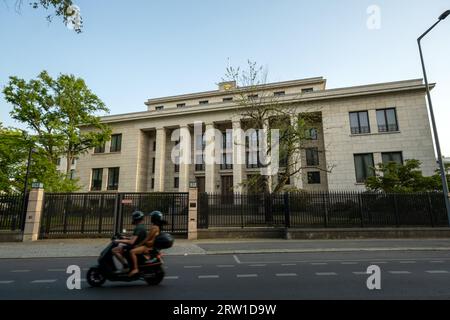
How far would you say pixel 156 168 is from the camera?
35.2 m

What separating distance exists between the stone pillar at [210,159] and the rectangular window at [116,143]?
1389 centimetres

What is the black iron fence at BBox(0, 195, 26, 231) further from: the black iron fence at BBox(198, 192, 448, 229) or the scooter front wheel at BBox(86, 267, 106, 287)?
the scooter front wheel at BBox(86, 267, 106, 287)

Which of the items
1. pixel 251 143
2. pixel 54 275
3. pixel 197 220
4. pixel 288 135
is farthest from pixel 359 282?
pixel 251 143

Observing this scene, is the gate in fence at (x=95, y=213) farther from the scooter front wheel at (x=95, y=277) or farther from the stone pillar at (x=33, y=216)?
the scooter front wheel at (x=95, y=277)

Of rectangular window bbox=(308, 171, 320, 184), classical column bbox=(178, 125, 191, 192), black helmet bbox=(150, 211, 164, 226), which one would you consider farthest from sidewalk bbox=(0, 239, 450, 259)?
classical column bbox=(178, 125, 191, 192)

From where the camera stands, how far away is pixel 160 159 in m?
35.5

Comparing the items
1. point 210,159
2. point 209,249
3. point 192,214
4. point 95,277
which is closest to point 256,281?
point 95,277

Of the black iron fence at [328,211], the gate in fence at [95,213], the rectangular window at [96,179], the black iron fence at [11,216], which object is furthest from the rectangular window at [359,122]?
the rectangular window at [96,179]

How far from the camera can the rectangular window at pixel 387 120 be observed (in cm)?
2781

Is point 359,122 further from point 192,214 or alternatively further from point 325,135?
point 192,214

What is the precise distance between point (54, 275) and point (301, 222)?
41.2 feet

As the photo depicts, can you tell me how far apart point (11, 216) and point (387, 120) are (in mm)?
35230

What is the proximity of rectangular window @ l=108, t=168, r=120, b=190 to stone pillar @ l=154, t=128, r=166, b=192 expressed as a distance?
594 centimetres

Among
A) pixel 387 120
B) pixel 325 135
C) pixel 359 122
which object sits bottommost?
pixel 325 135
